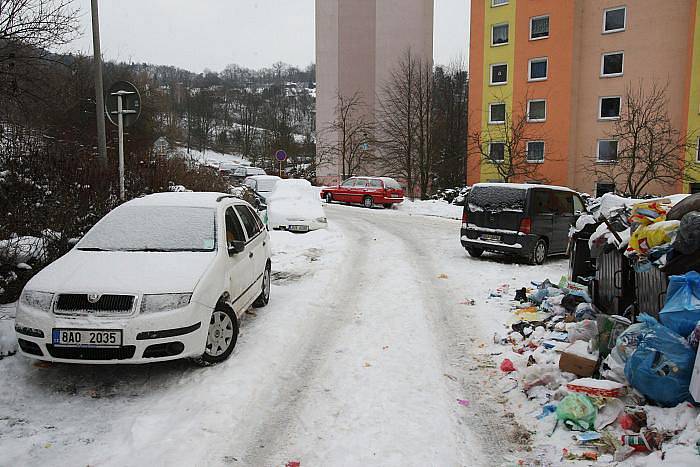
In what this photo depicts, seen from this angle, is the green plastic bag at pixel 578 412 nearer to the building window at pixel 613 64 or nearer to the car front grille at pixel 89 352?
the car front grille at pixel 89 352

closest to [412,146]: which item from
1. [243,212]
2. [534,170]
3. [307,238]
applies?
[534,170]

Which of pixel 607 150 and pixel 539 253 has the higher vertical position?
pixel 607 150

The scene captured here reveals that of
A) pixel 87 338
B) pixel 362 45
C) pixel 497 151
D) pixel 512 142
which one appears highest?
pixel 362 45

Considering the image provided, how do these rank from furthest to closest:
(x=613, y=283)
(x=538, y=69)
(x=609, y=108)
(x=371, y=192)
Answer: (x=538, y=69) → (x=609, y=108) → (x=371, y=192) → (x=613, y=283)

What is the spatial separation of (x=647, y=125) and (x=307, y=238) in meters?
24.7

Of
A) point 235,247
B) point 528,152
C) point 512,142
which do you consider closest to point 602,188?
point 528,152

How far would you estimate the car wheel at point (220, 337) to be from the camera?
18.8ft

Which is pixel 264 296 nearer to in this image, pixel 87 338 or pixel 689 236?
pixel 87 338

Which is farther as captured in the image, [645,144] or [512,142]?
[512,142]

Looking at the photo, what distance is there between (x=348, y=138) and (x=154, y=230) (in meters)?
44.3

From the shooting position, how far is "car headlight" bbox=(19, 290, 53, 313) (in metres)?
5.10

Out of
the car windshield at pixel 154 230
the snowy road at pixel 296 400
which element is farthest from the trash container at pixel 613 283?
the car windshield at pixel 154 230

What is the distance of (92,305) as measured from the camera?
16.6 feet

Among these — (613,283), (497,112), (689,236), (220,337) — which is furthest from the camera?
(497,112)
